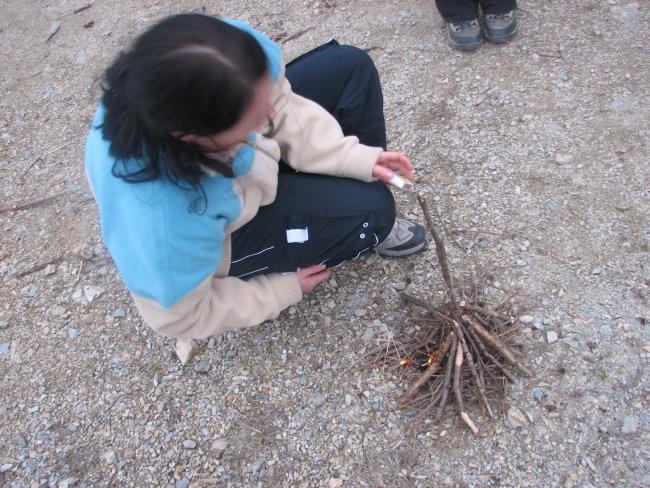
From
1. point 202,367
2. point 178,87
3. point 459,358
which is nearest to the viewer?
point 178,87

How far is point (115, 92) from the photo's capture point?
107cm

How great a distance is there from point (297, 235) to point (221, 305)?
1.04 feet

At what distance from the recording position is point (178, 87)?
937 millimetres

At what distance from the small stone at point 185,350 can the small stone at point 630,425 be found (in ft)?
4.35

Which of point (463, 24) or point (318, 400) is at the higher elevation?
point (463, 24)

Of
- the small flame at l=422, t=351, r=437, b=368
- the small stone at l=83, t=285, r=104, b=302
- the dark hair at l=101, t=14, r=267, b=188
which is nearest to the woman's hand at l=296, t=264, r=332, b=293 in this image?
the small flame at l=422, t=351, r=437, b=368

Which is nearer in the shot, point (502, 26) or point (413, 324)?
point (413, 324)

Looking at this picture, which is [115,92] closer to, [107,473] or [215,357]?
[215,357]

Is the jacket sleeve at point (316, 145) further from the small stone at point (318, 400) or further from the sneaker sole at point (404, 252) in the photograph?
the small stone at point (318, 400)

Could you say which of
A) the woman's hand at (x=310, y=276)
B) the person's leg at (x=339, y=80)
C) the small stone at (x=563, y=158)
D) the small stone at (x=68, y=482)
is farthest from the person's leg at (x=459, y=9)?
the small stone at (x=68, y=482)

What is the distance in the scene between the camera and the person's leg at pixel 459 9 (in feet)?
8.39

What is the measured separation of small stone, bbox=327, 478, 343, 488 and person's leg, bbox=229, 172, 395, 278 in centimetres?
62

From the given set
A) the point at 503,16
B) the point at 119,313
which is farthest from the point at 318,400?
the point at 503,16

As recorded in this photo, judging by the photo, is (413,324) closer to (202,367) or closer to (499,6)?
(202,367)
